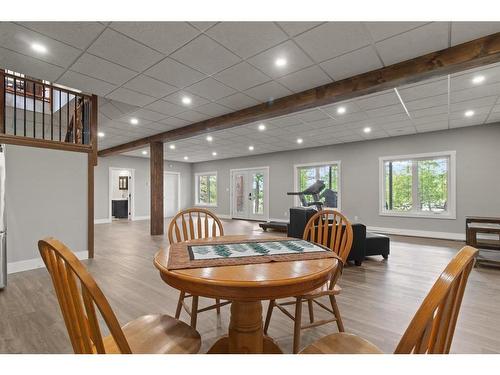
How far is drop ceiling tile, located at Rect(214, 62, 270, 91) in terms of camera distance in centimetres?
305

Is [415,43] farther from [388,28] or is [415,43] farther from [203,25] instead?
[203,25]

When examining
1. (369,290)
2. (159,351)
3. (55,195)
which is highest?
(55,195)

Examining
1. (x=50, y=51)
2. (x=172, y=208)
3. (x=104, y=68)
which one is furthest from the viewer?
(x=172, y=208)

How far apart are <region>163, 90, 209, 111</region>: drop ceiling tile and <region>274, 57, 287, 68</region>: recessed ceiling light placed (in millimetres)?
1513

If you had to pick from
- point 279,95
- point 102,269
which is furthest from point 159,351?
point 279,95

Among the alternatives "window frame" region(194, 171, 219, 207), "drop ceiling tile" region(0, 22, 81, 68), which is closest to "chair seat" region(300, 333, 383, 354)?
"drop ceiling tile" region(0, 22, 81, 68)

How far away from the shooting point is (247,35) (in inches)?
95.1

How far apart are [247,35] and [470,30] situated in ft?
6.80

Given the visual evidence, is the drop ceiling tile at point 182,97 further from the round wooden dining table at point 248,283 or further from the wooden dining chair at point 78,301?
the wooden dining chair at point 78,301

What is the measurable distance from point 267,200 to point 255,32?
742 cm

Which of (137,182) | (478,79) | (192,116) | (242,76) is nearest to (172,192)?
(137,182)

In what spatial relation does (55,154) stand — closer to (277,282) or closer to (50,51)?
(50,51)

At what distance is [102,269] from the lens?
3.53 metres

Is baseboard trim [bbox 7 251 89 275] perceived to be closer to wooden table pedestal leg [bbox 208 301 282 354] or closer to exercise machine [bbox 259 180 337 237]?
wooden table pedestal leg [bbox 208 301 282 354]
